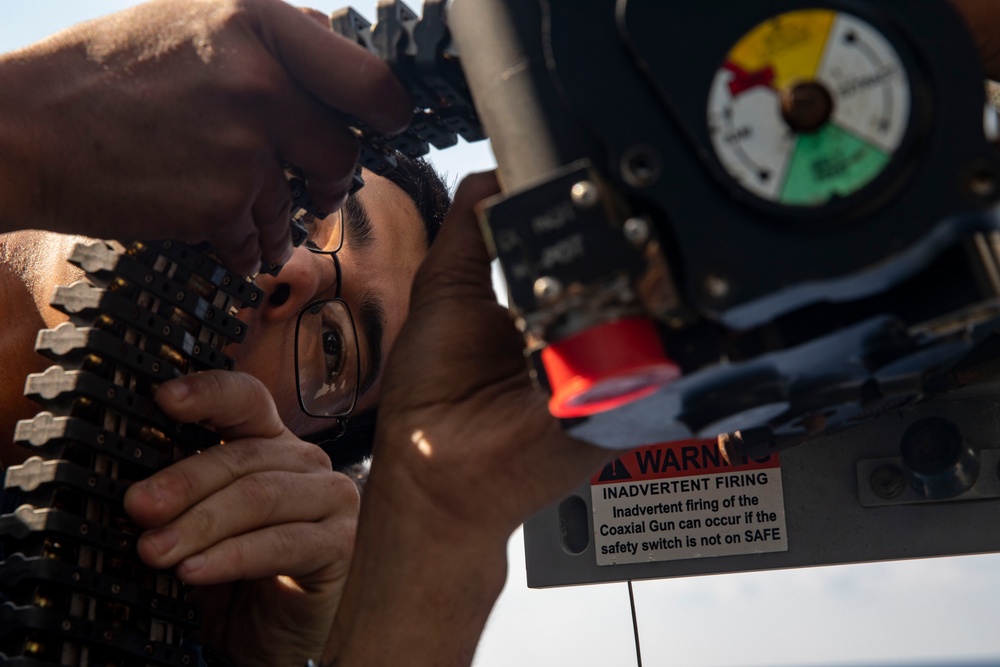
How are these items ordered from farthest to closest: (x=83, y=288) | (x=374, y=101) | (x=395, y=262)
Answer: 1. (x=395, y=262)
2. (x=83, y=288)
3. (x=374, y=101)

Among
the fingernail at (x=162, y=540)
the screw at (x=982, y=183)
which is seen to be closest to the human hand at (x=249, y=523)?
the fingernail at (x=162, y=540)

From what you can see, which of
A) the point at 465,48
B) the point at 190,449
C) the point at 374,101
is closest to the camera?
the point at 465,48

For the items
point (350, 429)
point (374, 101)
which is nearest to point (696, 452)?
point (374, 101)

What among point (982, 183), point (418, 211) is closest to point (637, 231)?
point (982, 183)

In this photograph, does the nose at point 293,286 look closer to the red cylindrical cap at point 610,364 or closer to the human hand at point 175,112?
the human hand at point 175,112

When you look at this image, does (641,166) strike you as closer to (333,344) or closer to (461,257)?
(461,257)

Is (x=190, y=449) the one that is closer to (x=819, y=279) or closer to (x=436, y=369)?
(x=436, y=369)

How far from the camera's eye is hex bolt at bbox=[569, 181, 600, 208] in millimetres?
978

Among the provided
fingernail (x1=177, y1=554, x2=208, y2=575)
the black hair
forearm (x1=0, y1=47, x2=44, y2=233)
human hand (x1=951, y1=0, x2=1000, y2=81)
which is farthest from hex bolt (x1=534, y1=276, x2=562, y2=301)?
the black hair

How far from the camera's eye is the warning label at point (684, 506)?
6.00 ft

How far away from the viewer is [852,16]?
95 centimetres

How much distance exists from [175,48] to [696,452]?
109 cm

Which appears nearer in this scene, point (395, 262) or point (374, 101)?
point (374, 101)

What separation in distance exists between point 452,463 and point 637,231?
21.7 inches
